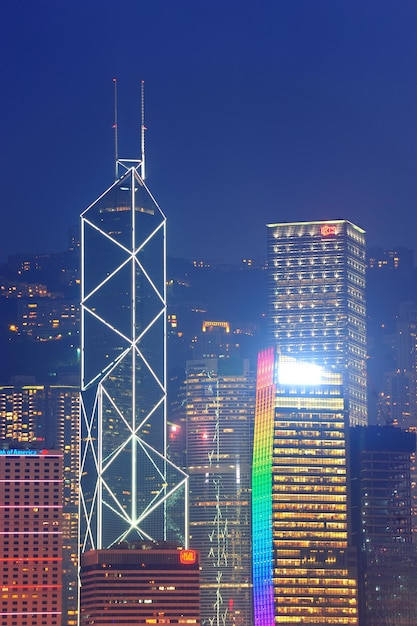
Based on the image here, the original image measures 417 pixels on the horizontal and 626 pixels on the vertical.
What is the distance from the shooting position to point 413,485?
158625 millimetres

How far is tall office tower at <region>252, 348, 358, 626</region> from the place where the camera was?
478 ft

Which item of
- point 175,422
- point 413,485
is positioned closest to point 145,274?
point 175,422

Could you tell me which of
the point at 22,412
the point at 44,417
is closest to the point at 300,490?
the point at 44,417

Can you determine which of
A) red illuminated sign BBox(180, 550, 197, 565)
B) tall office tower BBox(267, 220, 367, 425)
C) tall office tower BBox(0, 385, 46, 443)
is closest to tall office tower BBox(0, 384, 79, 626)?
tall office tower BBox(0, 385, 46, 443)

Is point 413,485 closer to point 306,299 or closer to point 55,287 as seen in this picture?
point 306,299

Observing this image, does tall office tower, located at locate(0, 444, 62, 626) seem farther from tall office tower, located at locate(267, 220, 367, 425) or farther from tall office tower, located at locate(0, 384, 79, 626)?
tall office tower, located at locate(267, 220, 367, 425)

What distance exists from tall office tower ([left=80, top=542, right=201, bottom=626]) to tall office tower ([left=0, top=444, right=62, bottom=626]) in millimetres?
4642

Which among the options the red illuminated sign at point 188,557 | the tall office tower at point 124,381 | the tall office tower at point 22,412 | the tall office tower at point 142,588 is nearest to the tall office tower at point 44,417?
the tall office tower at point 22,412

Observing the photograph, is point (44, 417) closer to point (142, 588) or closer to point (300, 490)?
point (300, 490)

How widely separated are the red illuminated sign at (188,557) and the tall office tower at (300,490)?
977 centimetres

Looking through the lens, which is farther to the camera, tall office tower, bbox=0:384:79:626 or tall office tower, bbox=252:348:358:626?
tall office tower, bbox=0:384:79:626

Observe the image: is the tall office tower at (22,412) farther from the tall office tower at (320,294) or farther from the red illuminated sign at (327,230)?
the red illuminated sign at (327,230)

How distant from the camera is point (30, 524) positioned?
470 feet

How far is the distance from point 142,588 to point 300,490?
54.7 feet
